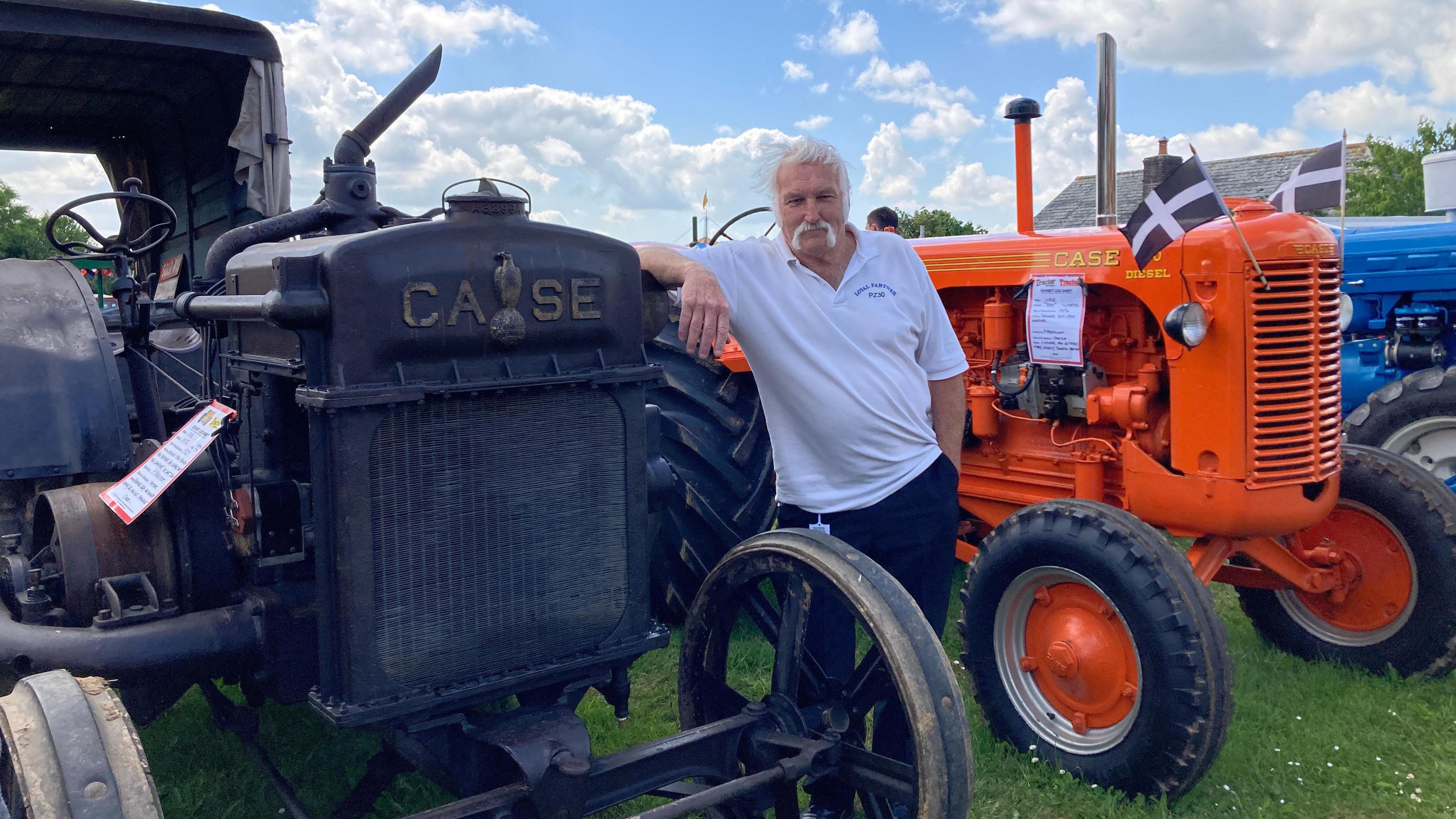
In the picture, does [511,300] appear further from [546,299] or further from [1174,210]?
[1174,210]

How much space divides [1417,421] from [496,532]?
418 cm

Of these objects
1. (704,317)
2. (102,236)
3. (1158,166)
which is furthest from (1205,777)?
(1158,166)

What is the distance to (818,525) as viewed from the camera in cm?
269

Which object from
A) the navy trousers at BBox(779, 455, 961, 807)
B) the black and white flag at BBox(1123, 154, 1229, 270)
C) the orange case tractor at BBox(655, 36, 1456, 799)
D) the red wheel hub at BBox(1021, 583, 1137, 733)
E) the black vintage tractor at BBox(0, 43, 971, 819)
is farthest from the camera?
the black and white flag at BBox(1123, 154, 1229, 270)

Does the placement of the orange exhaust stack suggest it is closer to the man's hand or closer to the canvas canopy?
the man's hand

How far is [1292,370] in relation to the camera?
3.41m

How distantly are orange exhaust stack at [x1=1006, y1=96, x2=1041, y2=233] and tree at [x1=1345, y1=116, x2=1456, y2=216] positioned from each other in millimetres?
28714

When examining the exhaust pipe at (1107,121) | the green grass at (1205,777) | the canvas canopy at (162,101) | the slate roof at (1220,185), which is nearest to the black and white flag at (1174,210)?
the exhaust pipe at (1107,121)

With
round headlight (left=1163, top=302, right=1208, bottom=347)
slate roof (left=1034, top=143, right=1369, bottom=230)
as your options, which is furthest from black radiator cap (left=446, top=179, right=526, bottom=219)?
slate roof (left=1034, top=143, right=1369, bottom=230)

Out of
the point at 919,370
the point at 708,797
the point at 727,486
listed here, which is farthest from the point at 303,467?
→ the point at 727,486

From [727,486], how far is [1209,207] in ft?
5.69

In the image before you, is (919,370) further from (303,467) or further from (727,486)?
(303,467)

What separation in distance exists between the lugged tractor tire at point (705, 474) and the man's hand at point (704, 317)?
5.35ft

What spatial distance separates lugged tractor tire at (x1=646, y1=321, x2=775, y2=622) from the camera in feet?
12.5
